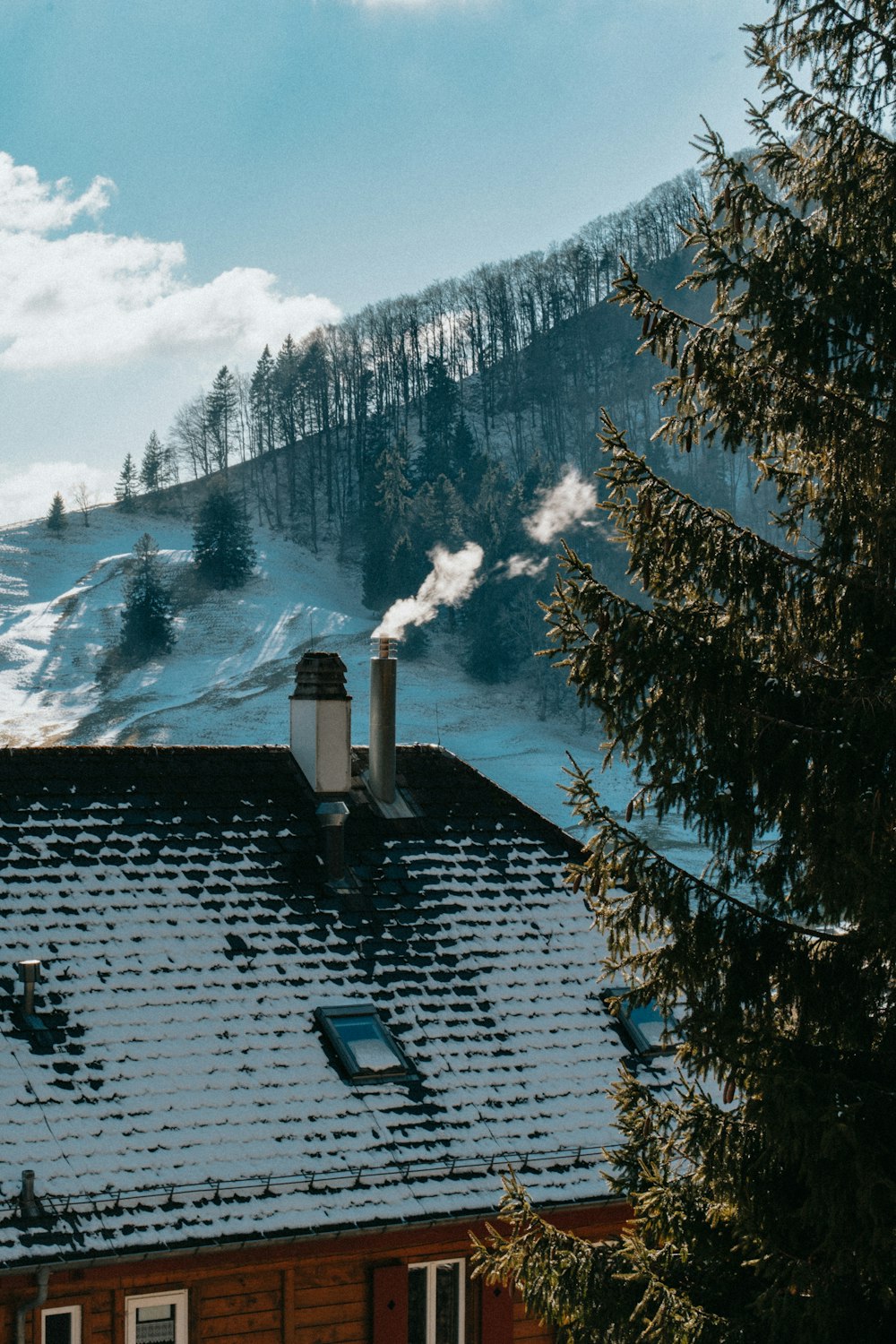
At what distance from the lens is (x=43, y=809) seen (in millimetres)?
11766

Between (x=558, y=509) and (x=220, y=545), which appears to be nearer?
(x=558, y=509)

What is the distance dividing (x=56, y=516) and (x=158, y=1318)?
347ft

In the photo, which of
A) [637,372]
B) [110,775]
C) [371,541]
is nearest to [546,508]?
[371,541]

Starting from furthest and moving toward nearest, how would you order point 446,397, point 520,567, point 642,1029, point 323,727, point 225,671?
point 446,397, point 520,567, point 225,671, point 323,727, point 642,1029

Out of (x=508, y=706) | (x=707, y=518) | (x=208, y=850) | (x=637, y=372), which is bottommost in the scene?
(x=508, y=706)

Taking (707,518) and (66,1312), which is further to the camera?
(66,1312)

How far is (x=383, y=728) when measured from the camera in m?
13.7

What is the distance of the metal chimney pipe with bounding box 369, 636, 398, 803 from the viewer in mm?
13555

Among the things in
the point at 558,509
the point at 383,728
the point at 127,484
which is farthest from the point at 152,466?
the point at 383,728

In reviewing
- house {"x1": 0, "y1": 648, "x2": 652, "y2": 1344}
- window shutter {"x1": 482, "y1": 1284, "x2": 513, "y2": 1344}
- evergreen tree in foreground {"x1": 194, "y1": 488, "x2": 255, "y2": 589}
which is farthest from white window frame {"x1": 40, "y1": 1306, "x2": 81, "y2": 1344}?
evergreen tree in foreground {"x1": 194, "y1": 488, "x2": 255, "y2": 589}

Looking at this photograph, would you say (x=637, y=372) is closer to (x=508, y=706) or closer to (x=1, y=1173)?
(x=508, y=706)

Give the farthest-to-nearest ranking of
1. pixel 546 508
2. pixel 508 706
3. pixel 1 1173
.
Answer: pixel 546 508, pixel 508 706, pixel 1 1173

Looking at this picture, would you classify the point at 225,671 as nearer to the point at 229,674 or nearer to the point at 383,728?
the point at 229,674

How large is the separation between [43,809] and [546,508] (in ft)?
263
